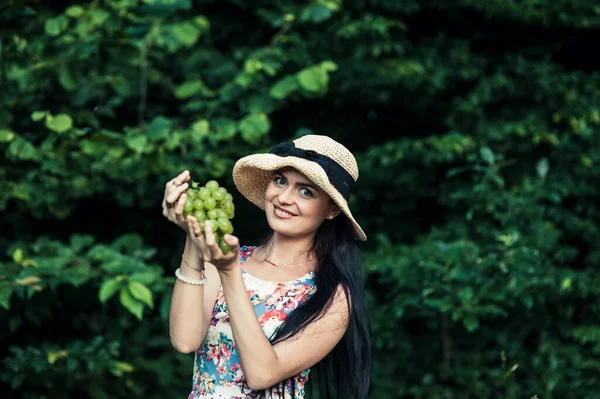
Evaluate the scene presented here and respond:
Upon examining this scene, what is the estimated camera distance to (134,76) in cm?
414

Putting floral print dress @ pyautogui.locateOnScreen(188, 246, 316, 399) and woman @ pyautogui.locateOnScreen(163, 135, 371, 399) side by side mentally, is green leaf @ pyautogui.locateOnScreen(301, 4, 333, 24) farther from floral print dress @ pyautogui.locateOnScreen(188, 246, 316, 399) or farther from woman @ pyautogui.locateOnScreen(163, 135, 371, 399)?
floral print dress @ pyautogui.locateOnScreen(188, 246, 316, 399)

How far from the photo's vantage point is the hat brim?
2.11 metres

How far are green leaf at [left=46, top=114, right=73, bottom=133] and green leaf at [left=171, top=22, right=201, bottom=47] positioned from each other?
652 mm

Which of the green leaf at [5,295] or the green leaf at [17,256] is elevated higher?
the green leaf at [5,295]

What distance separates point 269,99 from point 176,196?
205 cm

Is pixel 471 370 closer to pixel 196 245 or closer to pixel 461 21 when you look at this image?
pixel 461 21

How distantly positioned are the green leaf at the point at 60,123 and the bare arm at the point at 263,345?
1.95 metres

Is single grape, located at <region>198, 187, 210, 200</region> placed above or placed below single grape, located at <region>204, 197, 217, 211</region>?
above

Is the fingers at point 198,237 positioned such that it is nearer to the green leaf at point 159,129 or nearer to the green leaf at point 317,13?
the green leaf at point 159,129

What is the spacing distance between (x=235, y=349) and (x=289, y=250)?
0.30 metres

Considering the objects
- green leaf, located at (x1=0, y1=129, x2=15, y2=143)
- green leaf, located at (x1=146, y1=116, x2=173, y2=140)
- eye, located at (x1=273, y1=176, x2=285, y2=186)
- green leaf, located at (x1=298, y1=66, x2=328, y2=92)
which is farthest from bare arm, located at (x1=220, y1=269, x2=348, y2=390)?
green leaf, located at (x1=0, y1=129, x2=15, y2=143)

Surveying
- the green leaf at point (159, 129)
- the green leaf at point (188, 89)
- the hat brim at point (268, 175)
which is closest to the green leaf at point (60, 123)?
the green leaf at point (159, 129)

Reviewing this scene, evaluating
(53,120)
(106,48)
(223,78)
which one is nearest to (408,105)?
(223,78)

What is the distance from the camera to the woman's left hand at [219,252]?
5.86 ft
